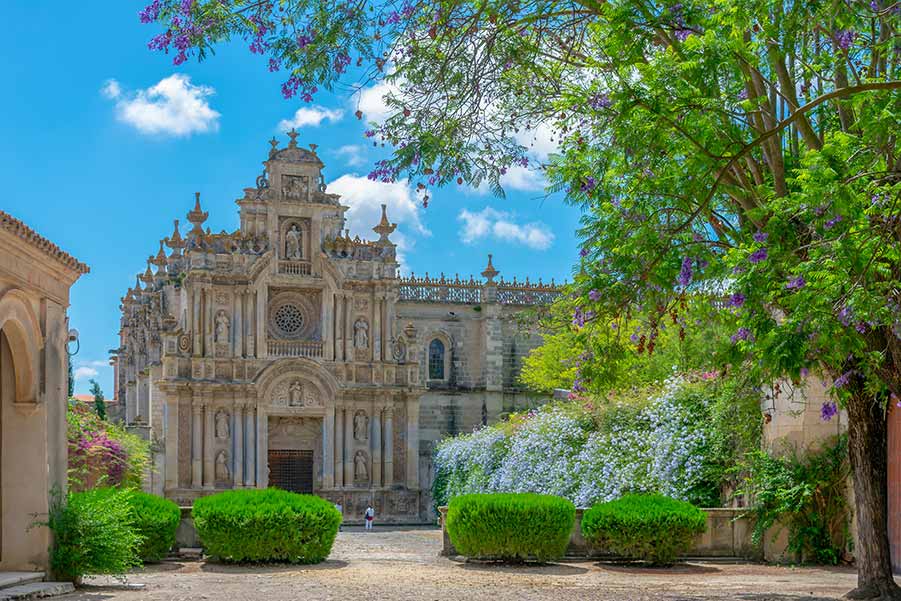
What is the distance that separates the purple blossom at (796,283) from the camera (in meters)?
11.6

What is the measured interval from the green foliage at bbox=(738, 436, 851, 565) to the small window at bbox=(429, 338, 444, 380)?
1050 inches

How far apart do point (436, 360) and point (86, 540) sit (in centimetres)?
3153

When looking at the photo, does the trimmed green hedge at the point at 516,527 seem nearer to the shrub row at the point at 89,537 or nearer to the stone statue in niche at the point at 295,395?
the shrub row at the point at 89,537

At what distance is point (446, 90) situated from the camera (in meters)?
13.3

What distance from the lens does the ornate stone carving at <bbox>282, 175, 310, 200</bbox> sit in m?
41.3

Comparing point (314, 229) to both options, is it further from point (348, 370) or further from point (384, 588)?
point (384, 588)

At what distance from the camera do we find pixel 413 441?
42094mm

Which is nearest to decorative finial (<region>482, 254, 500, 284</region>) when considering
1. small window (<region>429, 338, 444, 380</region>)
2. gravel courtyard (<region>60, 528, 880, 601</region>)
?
small window (<region>429, 338, 444, 380</region>)

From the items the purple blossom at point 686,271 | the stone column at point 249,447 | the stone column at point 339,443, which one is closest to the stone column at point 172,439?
the stone column at point 249,447

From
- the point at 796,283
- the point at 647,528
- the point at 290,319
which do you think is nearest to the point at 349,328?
the point at 290,319

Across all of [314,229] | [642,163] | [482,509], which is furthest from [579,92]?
[314,229]

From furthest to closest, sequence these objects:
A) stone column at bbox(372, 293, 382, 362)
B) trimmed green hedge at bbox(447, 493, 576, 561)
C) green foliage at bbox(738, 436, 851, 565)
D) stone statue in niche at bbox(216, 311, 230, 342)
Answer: stone column at bbox(372, 293, 382, 362) < stone statue in niche at bbox(216, 311, 230, 342) < green foliage at bbox(738, 436, 851, 565) < trimmed green hedge at bbox(447, 493, 576, 561)

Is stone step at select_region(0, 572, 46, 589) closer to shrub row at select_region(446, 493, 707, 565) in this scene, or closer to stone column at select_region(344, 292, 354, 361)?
shrub row at select_region(446, 493, 707, 565)

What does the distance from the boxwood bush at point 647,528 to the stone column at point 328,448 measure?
22.0 meters
